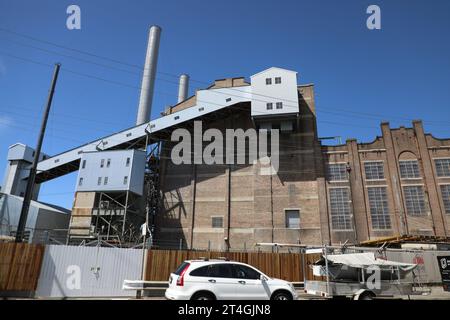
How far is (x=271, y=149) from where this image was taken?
3666cm

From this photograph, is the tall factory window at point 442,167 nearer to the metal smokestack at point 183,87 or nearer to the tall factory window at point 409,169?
the tall factory window at point 409,169

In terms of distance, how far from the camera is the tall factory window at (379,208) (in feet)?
107

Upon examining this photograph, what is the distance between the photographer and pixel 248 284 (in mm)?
10039

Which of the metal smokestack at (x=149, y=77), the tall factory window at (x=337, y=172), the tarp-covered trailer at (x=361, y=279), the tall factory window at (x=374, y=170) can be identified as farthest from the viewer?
the metal smokestack at (x=149, y=77)

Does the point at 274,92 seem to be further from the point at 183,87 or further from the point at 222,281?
the point at 222,281

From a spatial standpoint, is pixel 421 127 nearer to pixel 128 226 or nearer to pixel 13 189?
pixel 128 226

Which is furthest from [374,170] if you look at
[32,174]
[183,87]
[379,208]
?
[32,174]

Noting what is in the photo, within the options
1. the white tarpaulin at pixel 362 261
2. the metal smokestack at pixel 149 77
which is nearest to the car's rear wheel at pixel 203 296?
the white tarpaulin at pixel 362 261

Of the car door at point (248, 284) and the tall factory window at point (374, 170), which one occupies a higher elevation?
the tall factory window at point (374, 170)

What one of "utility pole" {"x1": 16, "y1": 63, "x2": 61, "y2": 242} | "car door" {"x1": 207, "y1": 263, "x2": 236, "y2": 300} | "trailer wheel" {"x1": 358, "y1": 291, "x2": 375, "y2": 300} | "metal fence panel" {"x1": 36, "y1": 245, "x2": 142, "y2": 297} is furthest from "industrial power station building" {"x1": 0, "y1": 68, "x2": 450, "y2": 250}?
"car door" {"x1": 207, "y1": 263, "x2": 236, "y2": 300}

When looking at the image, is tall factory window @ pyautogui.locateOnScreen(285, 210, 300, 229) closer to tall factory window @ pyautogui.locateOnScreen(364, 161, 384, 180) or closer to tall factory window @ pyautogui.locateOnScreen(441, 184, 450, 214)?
tall factory window @ pyautogui.locateOnScreen(364, 161, 384, 180)

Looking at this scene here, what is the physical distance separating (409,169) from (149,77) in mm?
35538

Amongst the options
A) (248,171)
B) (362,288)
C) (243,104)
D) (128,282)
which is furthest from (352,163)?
(128,282)

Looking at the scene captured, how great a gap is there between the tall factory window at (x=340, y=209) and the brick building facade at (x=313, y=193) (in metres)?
0.10
